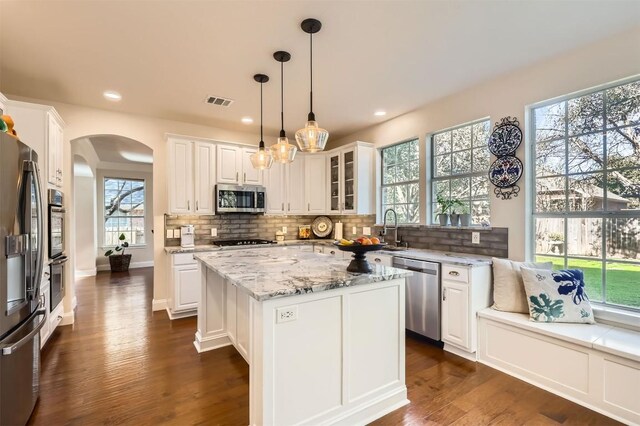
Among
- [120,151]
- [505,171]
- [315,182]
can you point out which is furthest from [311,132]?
[120,151]

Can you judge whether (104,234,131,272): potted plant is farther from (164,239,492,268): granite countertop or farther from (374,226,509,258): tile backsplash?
(374,226,509,258): tile backsplash

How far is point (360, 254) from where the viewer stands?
2197 millimetres

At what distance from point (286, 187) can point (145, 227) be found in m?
4.97

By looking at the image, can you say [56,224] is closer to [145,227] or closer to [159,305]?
[159,305]

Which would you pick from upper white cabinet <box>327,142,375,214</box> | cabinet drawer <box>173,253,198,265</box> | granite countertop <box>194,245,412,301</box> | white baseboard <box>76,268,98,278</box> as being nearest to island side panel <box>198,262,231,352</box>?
granite countertop <box>194,245,412,301</box>

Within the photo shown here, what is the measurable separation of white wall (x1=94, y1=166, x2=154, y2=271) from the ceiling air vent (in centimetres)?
533

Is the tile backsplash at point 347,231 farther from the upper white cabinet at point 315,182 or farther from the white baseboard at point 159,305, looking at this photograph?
the white baseboard at point 159,305

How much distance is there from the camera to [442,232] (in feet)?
12.3

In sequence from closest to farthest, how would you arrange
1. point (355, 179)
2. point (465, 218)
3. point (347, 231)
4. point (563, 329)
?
point (563, 329) → point (465, 218) → point (355, 179) → point (347, 231)

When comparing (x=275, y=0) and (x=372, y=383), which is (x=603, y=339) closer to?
(x=372, y=383)

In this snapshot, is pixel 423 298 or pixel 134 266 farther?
pixel 134 266

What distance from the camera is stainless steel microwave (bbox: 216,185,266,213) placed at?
14.9 ft

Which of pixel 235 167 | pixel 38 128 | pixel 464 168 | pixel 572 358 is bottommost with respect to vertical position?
pixel 572 358

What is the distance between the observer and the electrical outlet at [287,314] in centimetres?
172
